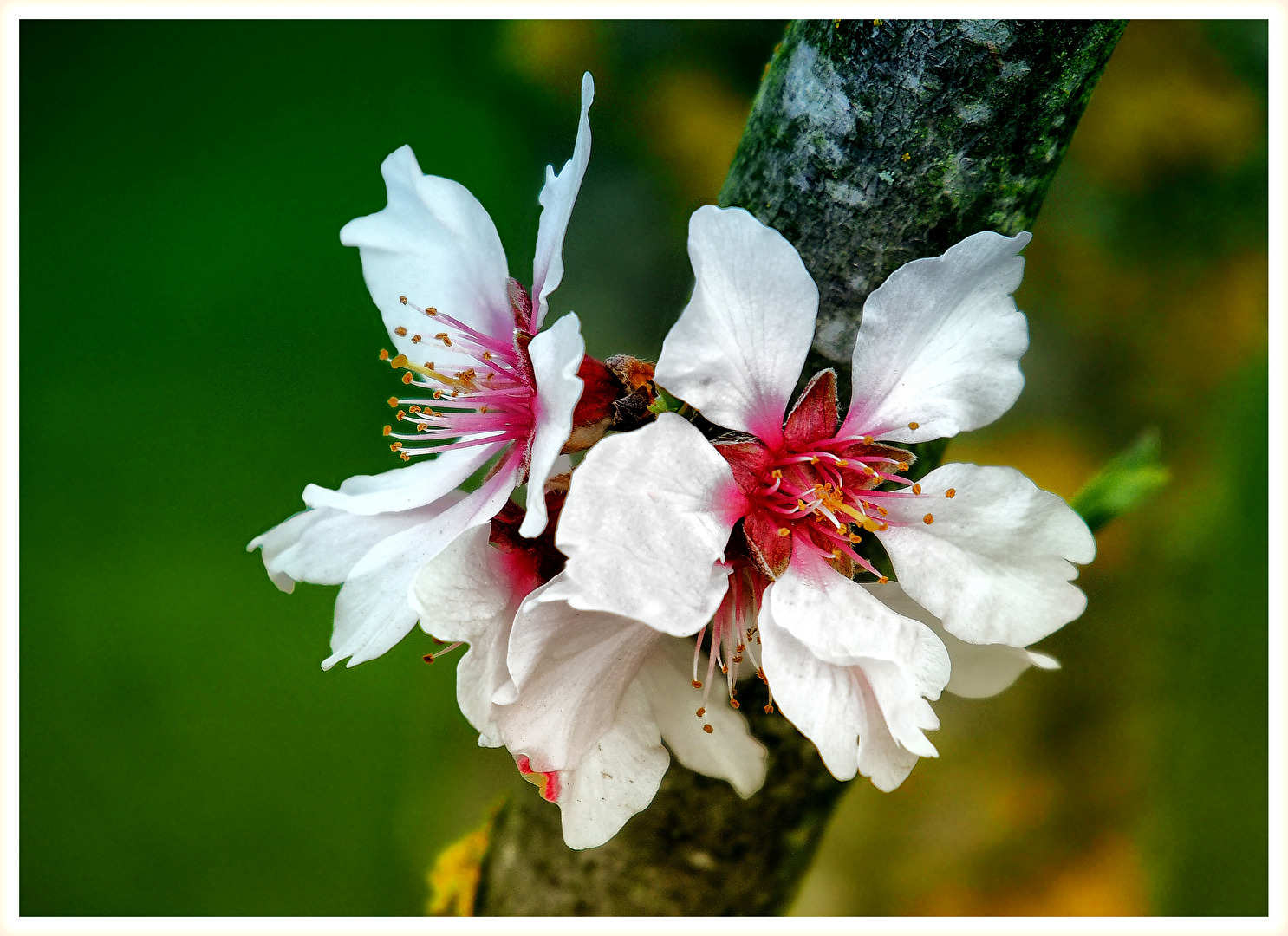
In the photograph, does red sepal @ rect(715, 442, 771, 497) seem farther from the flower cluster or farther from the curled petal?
the curled petal

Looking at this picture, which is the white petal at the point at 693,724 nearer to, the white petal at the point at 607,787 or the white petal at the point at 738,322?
the white petal at the point at 607,787

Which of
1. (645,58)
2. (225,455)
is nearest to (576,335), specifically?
(225,455)

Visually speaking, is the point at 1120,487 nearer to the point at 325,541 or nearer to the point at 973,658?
the point at 973,658

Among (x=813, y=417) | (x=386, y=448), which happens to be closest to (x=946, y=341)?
(x=813, y=417)

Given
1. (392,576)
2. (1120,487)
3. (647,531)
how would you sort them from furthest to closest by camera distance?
(1120,487) → (392,576) → (647,531)

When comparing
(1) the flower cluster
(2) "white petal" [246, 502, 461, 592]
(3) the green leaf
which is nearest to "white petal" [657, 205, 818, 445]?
(1) the flower cluster
